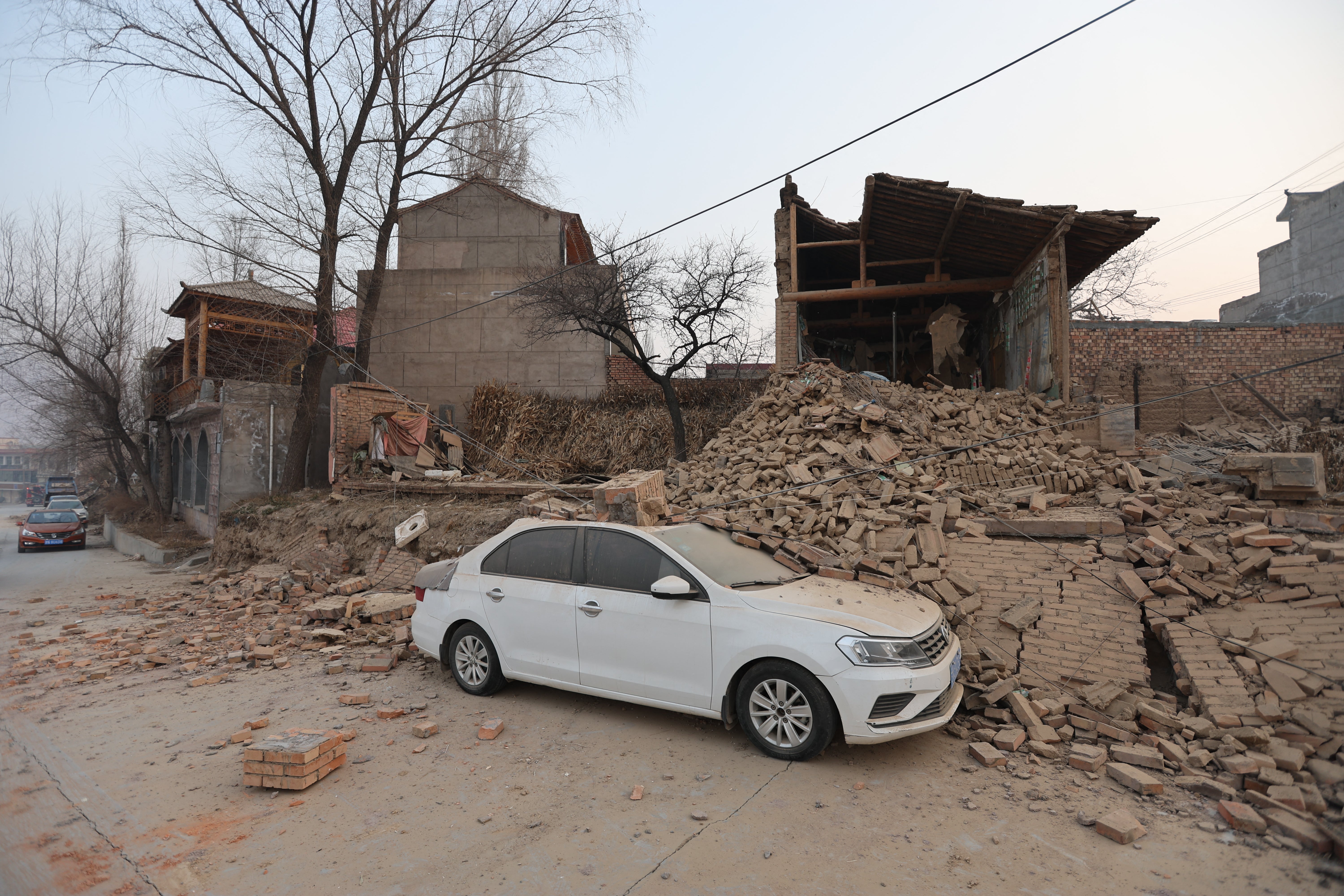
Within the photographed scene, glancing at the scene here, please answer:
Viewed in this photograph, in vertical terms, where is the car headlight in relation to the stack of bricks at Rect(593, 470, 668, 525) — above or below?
below

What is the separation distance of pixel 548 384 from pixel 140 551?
1241 cm

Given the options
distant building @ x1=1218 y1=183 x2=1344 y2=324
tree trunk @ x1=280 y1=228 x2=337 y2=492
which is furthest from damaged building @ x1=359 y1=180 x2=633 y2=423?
distant building @ x1=1218 y1=183 x2=1344 y2=324

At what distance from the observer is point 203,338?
1988 cm

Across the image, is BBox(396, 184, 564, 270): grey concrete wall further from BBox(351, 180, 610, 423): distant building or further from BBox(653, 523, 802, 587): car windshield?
BBox(653, 523, 802, 587): car windshield

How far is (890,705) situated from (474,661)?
3.43 meters

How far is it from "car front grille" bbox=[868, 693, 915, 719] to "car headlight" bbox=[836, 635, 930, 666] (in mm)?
171

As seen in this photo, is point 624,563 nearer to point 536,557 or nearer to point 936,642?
point 536,557

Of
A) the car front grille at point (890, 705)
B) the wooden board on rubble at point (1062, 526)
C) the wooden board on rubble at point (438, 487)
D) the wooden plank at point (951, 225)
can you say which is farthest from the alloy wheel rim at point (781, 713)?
the wooden plank at point (951, 225)

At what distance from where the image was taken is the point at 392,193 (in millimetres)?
17688

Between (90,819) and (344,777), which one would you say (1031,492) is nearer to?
→ (344,777)

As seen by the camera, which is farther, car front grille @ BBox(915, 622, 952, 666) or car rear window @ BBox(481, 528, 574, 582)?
car rear window @ BBox(481, 528, 574, 582)

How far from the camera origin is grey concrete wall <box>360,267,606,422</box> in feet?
63.9

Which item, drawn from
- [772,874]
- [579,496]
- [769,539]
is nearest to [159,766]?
[772,874]

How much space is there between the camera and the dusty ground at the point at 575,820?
3.21 m
